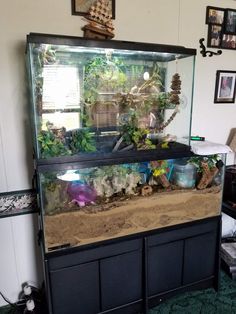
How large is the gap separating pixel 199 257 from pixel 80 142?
1.20 metres

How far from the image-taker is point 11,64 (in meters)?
1.57

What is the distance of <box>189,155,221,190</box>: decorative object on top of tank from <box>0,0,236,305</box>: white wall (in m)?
0.45

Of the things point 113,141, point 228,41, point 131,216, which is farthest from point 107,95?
point 228,41

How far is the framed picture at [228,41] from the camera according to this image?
2095 millimetres

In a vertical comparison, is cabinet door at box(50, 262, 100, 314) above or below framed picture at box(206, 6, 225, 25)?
below

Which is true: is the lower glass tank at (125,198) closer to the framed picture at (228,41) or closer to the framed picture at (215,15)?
the framed picture at (228,41)

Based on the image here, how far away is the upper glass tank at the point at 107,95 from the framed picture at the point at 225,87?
0.59 meters

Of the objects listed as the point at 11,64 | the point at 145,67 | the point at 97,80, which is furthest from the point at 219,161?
the point at 11,64

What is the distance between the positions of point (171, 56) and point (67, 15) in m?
A: 0.70

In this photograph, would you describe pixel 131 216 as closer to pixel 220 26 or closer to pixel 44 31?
pixel 44 31

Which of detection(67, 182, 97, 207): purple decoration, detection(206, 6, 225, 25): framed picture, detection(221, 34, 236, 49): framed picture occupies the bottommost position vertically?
detection(67, 182, 97, 207): purple decoration

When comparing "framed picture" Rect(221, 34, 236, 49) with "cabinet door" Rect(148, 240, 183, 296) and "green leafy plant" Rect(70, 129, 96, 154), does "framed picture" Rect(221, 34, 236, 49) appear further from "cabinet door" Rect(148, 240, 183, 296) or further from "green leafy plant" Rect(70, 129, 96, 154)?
"cabinet door" Rect(148, 240, 183, 296)

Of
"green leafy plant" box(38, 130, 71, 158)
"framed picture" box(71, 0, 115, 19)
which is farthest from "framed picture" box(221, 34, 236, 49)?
"green leafy plant" box(38, 130, 71, 158)

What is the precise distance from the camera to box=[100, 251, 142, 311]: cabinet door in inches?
62.8
